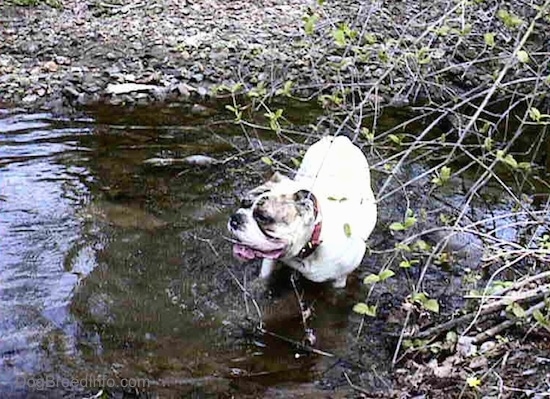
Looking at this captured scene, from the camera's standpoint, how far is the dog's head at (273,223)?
4.51 m

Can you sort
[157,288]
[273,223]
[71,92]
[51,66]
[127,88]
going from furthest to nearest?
[51,66] < [127,88] < [71,92] < [157,288] < [273,223]

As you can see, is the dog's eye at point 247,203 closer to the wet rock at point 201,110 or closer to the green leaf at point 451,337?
the green leaf at point 451,337

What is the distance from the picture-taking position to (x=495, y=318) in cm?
419

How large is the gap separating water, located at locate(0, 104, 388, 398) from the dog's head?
44 cm

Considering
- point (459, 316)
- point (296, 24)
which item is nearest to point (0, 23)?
point (296, 24)

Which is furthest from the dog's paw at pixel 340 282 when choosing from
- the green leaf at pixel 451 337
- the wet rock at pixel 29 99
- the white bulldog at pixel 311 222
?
the wet rock at pixel 29 99

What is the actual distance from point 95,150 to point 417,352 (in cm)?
396

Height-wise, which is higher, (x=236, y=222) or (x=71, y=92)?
(x=236, y=222)

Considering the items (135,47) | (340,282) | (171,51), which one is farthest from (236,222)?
(135,47)

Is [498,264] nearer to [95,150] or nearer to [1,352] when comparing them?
[1,352]

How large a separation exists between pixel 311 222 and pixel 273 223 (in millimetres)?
222

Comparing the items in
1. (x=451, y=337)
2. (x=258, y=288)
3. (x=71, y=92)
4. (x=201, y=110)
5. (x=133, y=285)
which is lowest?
(x=71, y=92)

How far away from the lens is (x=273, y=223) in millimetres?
4508

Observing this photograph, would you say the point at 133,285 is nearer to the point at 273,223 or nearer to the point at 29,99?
the point at 273,223
